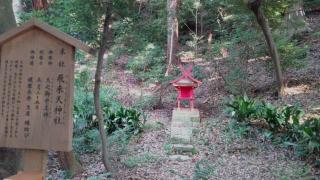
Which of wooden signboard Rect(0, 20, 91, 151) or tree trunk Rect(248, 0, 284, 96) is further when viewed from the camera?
tree trunk Rect(248, 0, 284, 96)

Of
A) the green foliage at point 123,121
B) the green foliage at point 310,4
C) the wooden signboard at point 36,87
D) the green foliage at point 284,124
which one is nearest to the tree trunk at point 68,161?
the green foliage at point 123,121

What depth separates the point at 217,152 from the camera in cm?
807

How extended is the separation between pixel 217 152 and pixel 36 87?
201 inches

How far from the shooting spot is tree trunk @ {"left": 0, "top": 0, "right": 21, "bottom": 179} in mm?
4699

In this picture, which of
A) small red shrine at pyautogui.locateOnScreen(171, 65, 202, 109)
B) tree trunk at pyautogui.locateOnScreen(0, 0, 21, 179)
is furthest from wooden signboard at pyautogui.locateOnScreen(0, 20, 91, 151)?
small red shrine at pyautogui.locateOnScreen(171, 65, 202, 109)

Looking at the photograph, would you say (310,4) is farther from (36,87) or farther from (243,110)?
(36,87)

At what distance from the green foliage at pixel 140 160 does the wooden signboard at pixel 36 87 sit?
11.9ft

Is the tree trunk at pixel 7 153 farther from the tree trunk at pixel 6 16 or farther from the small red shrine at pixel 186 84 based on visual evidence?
the small red shrine at pixel 186 84

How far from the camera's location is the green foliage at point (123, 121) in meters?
9.51

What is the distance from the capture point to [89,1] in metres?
6.23

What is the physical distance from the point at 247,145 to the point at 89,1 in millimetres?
4406

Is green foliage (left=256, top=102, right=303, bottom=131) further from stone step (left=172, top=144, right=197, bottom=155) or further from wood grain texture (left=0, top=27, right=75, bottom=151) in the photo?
wood grain texture (left=0, top=27, right=75, bottom=151)

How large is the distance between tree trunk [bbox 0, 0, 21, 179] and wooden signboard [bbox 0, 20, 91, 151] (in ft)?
3.68

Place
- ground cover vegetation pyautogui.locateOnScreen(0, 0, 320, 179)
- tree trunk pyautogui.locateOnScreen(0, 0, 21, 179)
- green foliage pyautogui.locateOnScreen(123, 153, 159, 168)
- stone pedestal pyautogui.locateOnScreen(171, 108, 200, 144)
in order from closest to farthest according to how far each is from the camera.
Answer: tree trunk pyautogui.locateOnScreen(0, 0, 21, 179) < ground cover vegetation pyautogui.locateOnScreen(0, 0, 320, 179) < green foliage pyautogui.locateOnScreen(123, 153, 159, 168) < stone pedestal pyautogui.locateOnScreen(171, 108, 200, 144)
